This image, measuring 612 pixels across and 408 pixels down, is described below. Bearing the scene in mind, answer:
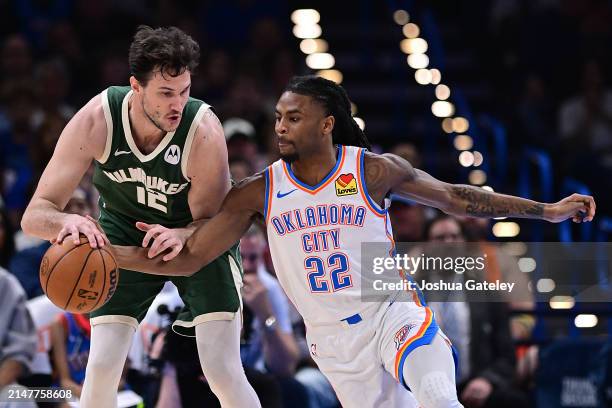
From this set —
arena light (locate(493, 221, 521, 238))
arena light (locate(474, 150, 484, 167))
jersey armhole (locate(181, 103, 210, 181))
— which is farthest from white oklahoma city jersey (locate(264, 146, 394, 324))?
arena light (locate(474, 150, 484, 167))

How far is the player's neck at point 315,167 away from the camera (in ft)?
16.9

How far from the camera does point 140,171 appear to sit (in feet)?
16.6

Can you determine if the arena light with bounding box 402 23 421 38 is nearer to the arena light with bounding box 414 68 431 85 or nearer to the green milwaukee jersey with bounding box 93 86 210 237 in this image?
the arena light with bounding box 414 68 431 85

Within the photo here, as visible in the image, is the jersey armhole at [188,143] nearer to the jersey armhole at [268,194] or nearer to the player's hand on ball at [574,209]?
the jersey armhole at [268,194]

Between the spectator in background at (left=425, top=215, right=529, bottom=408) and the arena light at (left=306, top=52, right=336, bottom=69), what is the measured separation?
12.4 feet

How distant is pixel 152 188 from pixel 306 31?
6555 millimetres

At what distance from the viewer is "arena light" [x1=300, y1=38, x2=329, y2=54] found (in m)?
11.0

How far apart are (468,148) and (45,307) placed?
4.49m

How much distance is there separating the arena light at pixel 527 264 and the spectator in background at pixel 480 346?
38cm

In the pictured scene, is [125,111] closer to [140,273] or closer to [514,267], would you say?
[140,273]

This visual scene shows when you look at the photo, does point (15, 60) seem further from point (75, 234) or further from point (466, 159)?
point (75, 234)

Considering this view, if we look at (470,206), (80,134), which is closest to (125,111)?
(80,134)

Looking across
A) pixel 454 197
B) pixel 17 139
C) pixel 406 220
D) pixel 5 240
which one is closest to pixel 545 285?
pixel 406 220

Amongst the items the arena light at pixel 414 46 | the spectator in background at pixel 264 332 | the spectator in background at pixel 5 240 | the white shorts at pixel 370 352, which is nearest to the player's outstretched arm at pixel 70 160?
the white shorts at pixel 370 352
